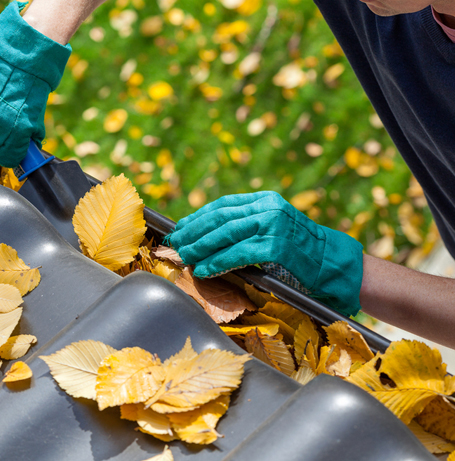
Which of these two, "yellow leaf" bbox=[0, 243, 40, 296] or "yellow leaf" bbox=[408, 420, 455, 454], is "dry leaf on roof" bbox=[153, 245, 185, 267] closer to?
"yellow leaf" bbox=[0, 243, 40, 296]

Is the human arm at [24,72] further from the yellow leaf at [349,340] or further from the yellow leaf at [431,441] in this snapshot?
the yellow leaf at [431,441]

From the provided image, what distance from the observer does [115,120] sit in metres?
2.48

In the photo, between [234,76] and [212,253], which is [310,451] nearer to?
[212,253]

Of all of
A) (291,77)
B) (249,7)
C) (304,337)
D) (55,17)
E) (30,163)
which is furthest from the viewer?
(249,7)

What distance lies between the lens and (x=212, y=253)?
887mm

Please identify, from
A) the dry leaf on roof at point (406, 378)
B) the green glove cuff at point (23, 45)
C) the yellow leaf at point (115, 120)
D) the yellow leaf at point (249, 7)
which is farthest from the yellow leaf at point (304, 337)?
the yellow leaf at point (249, 7)

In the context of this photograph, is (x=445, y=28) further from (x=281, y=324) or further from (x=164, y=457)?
(x=164, y=457)

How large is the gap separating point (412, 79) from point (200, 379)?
994 mm

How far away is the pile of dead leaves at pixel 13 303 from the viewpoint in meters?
0.63

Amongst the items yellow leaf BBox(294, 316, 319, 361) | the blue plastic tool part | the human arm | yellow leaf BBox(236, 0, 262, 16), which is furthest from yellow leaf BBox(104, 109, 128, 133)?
yellow leaf BBox(294, 316, 319, 361)

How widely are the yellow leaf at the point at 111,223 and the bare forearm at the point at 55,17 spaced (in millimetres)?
522

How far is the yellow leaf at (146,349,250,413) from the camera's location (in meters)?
0.58

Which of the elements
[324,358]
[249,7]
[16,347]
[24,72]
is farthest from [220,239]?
[249,7]

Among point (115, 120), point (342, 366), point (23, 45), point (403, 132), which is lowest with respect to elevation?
point (115, 120)
